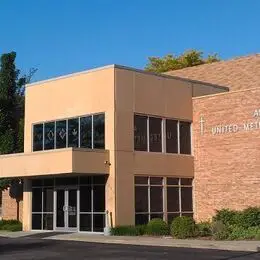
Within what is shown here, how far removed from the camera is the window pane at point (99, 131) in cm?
2756

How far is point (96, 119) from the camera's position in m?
28.0

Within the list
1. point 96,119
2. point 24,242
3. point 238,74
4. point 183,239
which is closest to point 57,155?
point 96,119

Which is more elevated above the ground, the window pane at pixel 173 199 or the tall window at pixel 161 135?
the tall window at pixel 161 135

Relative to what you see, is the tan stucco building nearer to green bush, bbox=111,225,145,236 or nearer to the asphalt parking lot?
green bush, bbox=111,225,145,236

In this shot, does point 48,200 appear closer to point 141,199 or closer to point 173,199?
point 141,199

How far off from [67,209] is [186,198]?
619cm

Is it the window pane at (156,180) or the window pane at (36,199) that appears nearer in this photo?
the window pane at (156,180)

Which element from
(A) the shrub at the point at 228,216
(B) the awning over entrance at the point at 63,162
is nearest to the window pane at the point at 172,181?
(A) the shrub at the point at 228,216

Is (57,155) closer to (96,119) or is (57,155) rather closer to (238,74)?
(96,119)

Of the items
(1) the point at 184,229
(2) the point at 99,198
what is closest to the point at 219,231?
(1) the point at 184,229

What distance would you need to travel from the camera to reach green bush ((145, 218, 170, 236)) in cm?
2577

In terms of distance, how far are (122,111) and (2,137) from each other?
1012cm

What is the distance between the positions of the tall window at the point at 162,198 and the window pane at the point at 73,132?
3581 millimetres

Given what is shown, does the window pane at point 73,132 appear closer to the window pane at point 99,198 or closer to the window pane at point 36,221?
the window pane at point 99,198
